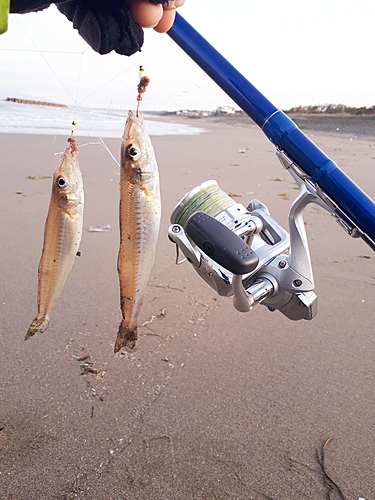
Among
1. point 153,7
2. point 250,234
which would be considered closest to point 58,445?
point 250,234

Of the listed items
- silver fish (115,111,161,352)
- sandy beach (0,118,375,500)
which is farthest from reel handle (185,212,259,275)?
sandy beach (0,118,375,500)

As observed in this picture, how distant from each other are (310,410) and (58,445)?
3.99ft

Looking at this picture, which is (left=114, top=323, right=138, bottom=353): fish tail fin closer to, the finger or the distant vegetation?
the finger

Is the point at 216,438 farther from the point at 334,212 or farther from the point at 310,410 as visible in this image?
the point at 334,212

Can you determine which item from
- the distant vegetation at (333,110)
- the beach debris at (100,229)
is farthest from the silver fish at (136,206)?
the distant vegetation at (333,110)

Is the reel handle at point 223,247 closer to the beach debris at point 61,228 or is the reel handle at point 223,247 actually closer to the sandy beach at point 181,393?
the beach debris at point 61,228

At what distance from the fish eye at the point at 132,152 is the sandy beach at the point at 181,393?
1278 mm

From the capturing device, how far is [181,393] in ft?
7.79

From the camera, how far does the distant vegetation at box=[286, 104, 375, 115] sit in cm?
3263

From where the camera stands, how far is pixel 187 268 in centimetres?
391

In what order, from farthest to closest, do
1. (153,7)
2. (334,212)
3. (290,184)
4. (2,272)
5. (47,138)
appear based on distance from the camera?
(47,138), (290,184), (2,272), (334,212), (153,7)

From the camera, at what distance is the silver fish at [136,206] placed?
159 centimetres

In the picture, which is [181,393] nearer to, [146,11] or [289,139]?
[289,139]

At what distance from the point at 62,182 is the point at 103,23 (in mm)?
557
